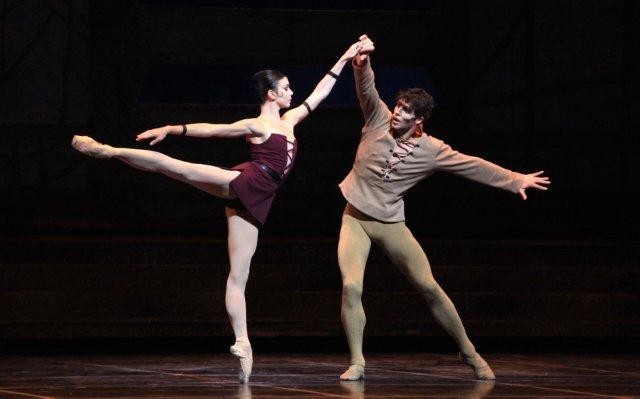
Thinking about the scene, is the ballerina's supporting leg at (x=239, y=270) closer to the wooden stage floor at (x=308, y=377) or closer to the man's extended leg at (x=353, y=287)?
the wooden stage floor at (x=308, y=377)

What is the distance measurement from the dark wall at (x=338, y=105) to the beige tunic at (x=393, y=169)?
119 inches

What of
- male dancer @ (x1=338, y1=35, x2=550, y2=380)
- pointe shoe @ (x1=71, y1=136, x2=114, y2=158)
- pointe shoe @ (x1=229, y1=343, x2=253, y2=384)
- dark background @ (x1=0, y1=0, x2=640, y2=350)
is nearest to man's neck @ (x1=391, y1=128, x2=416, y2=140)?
male dancer @ (x1=338, y1=35, x2=550, y2=380)

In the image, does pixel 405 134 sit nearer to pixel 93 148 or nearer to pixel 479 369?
pixel 479 369

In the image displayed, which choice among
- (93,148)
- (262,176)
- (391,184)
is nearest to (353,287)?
(391,184)

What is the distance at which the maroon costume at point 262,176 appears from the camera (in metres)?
5.18

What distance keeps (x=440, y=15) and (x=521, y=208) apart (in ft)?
4.89

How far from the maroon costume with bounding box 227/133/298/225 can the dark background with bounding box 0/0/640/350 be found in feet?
9.95

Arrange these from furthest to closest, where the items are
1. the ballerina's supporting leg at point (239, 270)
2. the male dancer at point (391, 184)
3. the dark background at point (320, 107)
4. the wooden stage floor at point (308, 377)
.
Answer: the dark background at point (320, 107) → the male dancer at point (391, 184) → the ballerina's supporting leg at point (239, 270) → the wooden stage floor at point (308, 377)

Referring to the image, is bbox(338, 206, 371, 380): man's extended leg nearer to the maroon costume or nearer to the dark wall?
the maroon costume

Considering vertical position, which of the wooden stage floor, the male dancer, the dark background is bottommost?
the wooden stage floor

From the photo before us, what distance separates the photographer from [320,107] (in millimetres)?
8422

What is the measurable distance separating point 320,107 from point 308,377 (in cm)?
319

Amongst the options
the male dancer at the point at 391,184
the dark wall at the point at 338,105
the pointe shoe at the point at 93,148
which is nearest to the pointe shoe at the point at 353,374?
the male dancer at the point at 391,184

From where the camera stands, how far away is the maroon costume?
17.0 feet
